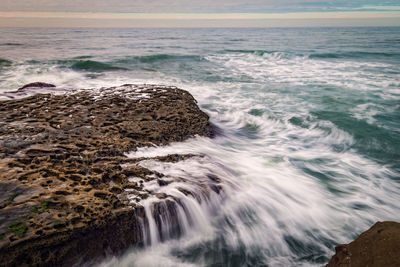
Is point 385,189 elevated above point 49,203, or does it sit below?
below

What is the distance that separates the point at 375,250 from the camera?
1.89 m

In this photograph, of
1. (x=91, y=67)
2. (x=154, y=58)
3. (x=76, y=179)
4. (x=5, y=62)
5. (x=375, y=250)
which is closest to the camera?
(x=375, y=250)

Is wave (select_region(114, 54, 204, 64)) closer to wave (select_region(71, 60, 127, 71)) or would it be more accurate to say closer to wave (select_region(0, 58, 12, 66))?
wave (select_region(71, 60, 127, 71))

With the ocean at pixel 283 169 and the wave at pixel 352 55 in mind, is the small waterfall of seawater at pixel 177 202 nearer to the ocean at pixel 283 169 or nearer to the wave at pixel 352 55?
the ocean at pixel 283 169

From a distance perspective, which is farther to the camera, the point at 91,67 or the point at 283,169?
the point at 91,67

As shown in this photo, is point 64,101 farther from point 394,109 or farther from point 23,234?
point 394,109

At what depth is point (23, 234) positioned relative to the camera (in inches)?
87.7

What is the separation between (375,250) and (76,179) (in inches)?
115

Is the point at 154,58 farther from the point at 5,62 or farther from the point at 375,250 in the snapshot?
the point at 375,250

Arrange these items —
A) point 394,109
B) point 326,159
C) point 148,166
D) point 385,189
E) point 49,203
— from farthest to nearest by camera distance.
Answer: point 394,109, point 326,159, point 385,189, point 148,166, point 49,203

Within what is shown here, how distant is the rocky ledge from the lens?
7.64ft

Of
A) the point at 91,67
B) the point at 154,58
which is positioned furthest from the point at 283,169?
the point at 154,58

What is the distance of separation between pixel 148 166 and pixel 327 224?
2.70 meters

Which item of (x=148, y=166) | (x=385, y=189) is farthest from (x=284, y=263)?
(x=385, y=189)
